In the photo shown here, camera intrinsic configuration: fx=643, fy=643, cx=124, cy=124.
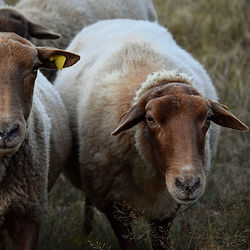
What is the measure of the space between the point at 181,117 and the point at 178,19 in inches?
253

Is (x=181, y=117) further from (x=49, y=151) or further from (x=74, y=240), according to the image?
(x=74, y=240)

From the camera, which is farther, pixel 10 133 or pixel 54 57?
pixel 54 57

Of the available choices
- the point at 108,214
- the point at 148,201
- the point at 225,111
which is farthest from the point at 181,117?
the point at 108,214

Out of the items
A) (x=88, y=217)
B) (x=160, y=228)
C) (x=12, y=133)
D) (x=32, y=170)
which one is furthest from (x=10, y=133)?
(x=88, y=217)

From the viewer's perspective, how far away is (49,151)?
15.8 ft

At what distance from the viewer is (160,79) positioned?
15.1 feet

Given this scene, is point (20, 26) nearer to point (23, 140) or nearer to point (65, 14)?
point (65, 14)

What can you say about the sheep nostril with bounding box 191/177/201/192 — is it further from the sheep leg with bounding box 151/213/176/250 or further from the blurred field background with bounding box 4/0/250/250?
the sheep leg with bounding box 151/213/176/250

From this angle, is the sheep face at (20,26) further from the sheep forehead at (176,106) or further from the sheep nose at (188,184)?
the sheep nose at (188,184)

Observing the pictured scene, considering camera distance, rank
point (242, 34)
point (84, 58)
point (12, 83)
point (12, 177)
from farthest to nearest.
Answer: point (242, 34)
point (84, 58)
point (12, 177)
point (12, 83)

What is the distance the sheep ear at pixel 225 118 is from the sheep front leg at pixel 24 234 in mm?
1467

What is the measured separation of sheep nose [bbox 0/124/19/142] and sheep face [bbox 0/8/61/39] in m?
3.07

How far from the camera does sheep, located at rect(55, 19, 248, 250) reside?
4219 millimetres

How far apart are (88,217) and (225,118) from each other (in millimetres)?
2365
